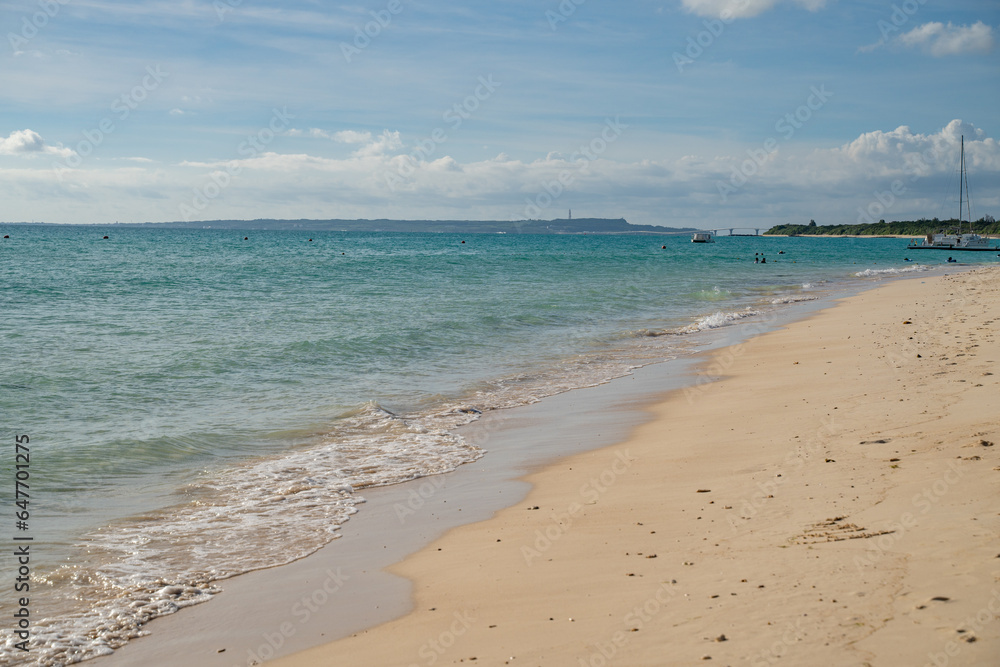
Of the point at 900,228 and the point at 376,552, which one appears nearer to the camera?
the point at 376,552

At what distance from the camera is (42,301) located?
24.4 metres

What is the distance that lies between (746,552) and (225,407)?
9.17m

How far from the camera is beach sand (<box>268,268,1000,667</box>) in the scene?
3893mm

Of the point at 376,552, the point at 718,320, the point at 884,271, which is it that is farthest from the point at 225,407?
the point at 884,271

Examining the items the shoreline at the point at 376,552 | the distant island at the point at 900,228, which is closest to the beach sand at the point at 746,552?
the shoreline at the point at 376,552

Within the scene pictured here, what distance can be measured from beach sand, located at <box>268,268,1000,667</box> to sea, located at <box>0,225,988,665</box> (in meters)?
1.91

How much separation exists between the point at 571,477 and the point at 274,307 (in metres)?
19.2

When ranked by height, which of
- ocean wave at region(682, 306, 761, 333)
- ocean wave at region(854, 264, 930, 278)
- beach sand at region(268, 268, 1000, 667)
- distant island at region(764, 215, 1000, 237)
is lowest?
beach sand at region(268, 268, 1000, 667)

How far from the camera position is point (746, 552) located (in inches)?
198

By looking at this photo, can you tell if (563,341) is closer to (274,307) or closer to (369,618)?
(274,307)

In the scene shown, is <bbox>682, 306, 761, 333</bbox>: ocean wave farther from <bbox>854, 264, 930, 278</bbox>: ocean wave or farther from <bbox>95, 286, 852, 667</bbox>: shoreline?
<bbox>854, 264, 930, 278</bbox>: ocean wave

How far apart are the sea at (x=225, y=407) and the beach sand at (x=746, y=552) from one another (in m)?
1.91

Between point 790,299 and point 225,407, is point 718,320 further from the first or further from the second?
point 225,407

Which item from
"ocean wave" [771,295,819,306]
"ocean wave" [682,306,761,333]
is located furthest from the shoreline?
"ocean wave" [771,295,819,306]
